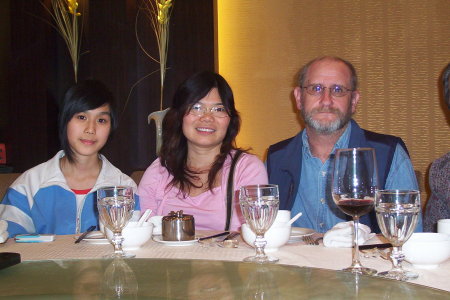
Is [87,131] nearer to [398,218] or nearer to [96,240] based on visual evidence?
[96,240]

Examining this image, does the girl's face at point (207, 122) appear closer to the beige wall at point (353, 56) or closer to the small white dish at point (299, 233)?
the small white dish at point (299, 233)

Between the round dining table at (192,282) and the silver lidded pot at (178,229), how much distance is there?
73 cm

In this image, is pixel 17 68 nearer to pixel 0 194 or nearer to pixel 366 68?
pixel 0 194

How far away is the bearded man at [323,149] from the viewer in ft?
7.68

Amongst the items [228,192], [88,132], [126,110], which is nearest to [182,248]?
[228,192]

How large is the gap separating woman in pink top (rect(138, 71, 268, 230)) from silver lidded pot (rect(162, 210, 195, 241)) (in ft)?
2.46

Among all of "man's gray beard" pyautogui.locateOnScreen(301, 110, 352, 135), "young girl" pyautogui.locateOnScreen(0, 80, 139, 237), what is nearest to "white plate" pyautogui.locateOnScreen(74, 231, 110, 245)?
"young girl" pyautogui.locateOnScreen(0, 80, 139, 237)

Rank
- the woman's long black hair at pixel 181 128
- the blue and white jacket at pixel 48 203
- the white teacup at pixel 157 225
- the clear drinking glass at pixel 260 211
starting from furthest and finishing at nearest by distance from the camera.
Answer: the woman's long black hair at pixel 181 128 → the blue and white jacket at pixel 48 203 → the white teacup at pixel 157 225 → the clear drinking glass at pixel 260 211

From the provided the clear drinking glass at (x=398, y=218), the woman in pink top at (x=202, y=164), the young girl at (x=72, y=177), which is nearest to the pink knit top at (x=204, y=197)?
the woman in pink top at (x=202, y=164)

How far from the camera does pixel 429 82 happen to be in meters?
4.07

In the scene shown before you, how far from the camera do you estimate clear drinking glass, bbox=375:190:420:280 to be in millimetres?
1037

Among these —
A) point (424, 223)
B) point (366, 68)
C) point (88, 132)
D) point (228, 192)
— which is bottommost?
point (424, 223)

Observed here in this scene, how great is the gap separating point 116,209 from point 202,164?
117cm

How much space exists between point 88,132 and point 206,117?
53 cm
